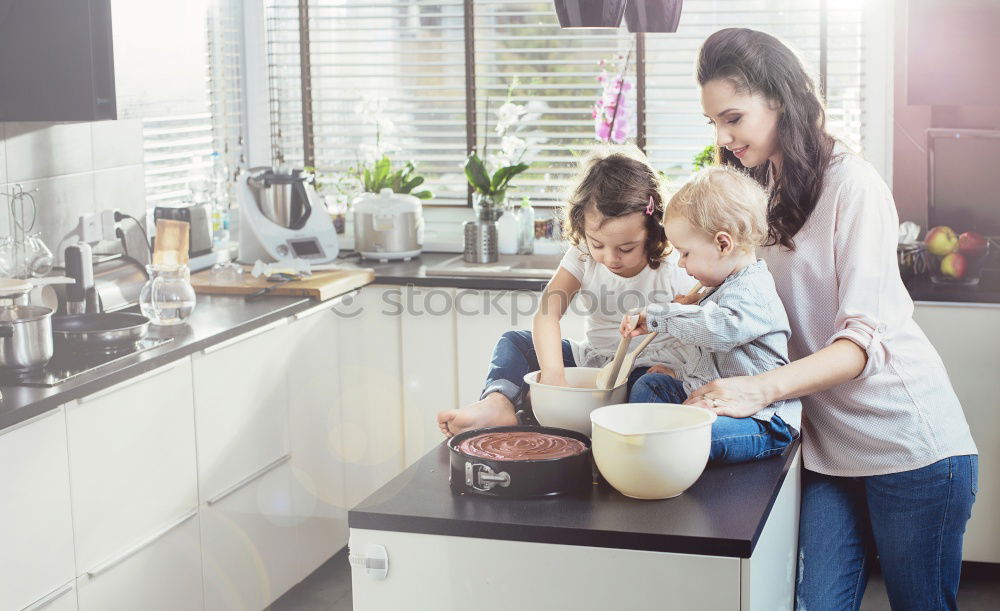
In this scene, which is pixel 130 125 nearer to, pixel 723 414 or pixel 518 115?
pixel 518 115

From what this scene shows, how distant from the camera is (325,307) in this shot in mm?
3314

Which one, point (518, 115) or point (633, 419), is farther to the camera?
point (518, 115)

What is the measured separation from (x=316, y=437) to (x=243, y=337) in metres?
0.51

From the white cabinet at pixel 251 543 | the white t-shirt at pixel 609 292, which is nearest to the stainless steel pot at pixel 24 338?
the white cabinet at pixel 251 543

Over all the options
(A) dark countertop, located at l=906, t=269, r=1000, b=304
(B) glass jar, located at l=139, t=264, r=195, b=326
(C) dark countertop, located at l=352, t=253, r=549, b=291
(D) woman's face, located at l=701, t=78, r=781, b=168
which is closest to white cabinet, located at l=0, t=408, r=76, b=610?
(B) glass jar, located at l=139, t=264, r=195, b=326

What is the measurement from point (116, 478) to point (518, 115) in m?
2.02

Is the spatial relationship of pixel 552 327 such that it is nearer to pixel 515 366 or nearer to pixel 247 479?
pixel 515 366

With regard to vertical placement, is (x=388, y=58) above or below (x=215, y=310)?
above

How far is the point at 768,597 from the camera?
152cm

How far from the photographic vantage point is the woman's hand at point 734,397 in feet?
5.41

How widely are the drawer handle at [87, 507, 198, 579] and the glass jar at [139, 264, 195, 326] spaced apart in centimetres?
48

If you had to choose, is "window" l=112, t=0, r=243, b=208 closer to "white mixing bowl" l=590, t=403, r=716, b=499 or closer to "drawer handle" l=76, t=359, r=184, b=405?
"drawer handle" l=76, t=359, r=184, b=405

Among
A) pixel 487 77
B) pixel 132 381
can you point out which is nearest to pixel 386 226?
pixel 487 77

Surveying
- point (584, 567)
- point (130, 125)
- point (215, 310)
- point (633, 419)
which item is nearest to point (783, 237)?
point (633, 419)
